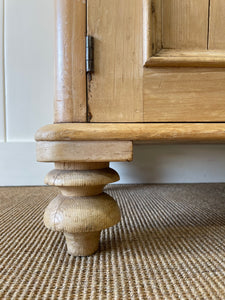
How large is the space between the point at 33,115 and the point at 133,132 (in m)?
0.73

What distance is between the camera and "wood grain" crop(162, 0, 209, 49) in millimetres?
320

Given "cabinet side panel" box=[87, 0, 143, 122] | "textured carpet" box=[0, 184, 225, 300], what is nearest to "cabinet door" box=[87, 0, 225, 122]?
"cabinet side panel" box=[87, 0, 143, 122]

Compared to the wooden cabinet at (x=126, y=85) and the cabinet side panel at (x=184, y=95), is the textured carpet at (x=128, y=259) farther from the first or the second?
the cabinet side panel at (x=184, y=95)

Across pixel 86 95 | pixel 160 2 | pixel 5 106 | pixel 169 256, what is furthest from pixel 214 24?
pixel 5 106

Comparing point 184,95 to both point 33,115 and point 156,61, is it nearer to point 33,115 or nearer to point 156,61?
point 156,61

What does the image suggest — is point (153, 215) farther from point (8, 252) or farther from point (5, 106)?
point (5, 106)

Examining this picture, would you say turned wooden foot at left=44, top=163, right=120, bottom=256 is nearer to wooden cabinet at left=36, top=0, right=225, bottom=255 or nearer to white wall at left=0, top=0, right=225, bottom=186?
wooden cabinet at left=36, top=0, right=225, bottom=255

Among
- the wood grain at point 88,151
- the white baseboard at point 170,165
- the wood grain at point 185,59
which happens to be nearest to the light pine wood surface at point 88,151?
the wood grain at point 88,151

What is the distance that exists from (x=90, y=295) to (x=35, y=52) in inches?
34.7

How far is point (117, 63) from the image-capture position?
0.31 meters

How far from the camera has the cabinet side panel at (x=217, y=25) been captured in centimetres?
32

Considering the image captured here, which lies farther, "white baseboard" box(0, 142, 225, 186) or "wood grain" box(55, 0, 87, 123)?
"white baseboard" box(0, 142, 225, 186)

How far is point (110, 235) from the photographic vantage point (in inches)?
16.5

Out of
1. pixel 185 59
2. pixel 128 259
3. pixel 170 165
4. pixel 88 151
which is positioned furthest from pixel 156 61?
pixel 170 165
